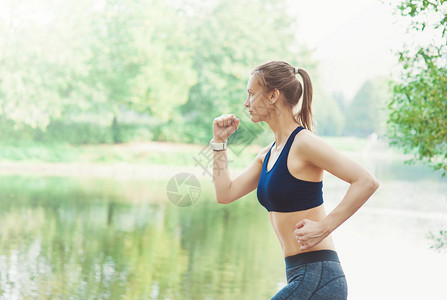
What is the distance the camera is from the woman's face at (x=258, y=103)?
1711 millimetres

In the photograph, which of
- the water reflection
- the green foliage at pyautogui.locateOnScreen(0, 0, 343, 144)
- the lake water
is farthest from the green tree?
the water reflection

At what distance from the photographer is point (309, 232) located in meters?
1.55

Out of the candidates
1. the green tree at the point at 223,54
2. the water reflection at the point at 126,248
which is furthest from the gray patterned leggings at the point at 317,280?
the green tree at the point at 223,54

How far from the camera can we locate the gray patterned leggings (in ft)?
5.25

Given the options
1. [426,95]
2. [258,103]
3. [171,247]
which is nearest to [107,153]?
[171,247]

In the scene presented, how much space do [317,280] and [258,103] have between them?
472mm

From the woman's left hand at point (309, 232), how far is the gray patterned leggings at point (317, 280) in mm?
65

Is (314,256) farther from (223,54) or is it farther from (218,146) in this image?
(223,54)

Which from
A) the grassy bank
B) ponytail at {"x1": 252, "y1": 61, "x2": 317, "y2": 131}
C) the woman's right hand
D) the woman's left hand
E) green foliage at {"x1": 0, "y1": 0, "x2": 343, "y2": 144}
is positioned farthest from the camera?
green foliage at {"x1": 0, "y1": 0, "x2": 343, "y2": 144}

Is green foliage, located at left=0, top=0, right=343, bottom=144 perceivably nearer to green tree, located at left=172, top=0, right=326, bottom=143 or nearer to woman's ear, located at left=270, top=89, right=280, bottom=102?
green tree, located at left=172, top=0, right=326, bottom=143

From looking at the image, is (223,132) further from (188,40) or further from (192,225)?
(188,40)

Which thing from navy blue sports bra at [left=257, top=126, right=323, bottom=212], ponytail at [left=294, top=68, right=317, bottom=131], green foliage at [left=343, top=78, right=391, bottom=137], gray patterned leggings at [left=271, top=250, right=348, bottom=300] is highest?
green foliage at [left=343, top=78, right=391, bottom=137]

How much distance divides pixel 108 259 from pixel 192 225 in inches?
120

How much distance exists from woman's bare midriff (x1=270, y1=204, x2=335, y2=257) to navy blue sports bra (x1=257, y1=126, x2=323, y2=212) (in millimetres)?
15
